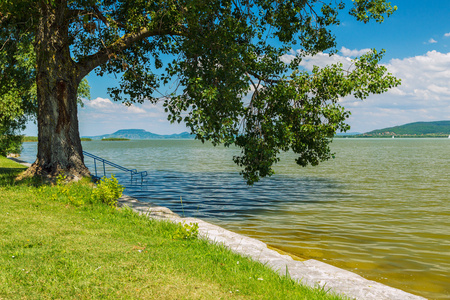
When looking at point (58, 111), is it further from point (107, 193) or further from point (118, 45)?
point (107, 193)

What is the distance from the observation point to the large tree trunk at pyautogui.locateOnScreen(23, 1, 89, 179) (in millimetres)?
15188

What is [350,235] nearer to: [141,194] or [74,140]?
[74,140]

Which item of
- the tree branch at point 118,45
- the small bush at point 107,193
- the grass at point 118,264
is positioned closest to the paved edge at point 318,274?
the grass at point 118,264

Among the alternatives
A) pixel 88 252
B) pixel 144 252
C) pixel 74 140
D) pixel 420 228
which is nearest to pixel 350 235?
pixel 420 228

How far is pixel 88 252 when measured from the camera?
7418 mm

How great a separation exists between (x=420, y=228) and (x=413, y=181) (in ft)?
55.3

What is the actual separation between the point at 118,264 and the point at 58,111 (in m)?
11.2

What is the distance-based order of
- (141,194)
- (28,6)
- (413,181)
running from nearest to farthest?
(28,6)
(141,194)
(413,181)

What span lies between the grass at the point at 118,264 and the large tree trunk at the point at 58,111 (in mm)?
5353

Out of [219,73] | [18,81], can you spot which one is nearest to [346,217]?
[219,73]

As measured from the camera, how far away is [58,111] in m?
15.9

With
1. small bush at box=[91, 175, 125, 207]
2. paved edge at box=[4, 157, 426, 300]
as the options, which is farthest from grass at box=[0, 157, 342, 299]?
small bush at box=[91, 175, 125, 207]

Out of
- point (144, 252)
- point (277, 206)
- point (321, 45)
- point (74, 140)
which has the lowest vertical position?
point (277, 206)

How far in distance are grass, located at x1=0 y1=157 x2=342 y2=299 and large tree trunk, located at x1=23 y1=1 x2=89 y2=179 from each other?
535 centimetres
